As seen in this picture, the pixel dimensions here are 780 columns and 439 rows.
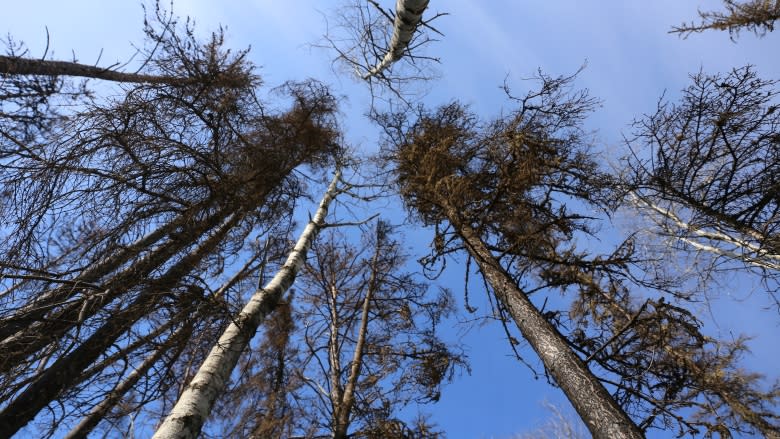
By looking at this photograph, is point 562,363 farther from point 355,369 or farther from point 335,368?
point 335,368

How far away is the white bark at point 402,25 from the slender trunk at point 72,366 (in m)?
3.91

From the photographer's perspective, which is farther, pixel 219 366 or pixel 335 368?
pixel 335 368

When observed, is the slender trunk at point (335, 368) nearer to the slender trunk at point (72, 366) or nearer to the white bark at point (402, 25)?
the slender trunk at point (72, 366)

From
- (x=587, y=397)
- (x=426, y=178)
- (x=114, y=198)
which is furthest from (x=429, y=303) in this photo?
(x=114, y=198)

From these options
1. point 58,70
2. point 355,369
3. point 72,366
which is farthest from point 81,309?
point 58,70

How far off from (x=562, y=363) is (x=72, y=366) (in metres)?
A: 4.51

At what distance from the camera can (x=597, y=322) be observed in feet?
20.4

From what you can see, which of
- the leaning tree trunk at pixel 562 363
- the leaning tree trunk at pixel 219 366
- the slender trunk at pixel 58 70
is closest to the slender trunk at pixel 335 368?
Answer: the leaning tree trunk at pixel 219 366

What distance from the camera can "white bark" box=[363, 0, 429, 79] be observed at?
458 cm

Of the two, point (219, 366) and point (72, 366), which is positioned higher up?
point (219, 366)

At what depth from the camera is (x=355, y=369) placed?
580 centimetres

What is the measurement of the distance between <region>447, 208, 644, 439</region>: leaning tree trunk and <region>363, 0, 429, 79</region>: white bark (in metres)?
2.70

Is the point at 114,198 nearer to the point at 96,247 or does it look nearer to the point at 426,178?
the point at 96,247

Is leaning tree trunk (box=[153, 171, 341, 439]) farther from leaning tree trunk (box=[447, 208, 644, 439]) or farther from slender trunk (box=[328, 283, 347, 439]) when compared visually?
leaning tree trunk (box=[447, 208, 644, 439])
